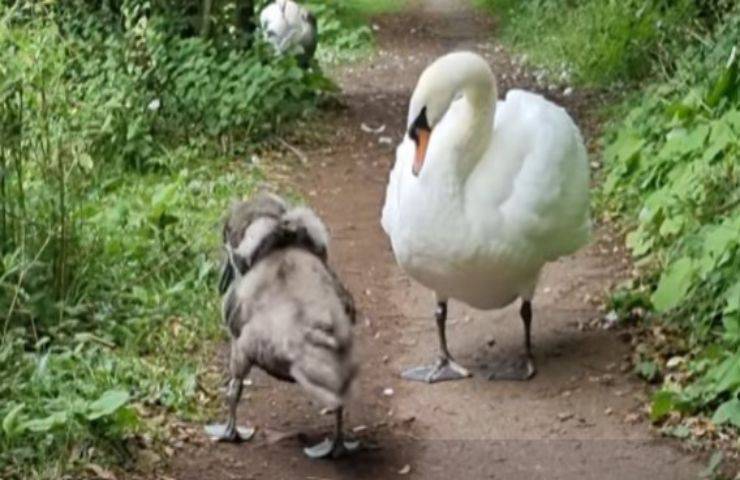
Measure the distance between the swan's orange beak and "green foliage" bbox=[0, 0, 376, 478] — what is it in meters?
1.22

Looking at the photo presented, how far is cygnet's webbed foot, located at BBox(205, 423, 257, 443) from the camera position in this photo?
6.20 meters

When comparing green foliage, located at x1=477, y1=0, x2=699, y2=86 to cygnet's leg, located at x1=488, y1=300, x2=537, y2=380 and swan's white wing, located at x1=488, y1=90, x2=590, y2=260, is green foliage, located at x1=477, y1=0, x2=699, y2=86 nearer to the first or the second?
swan's white wing, located at x1=488, y1=90, x2=590, y2=260

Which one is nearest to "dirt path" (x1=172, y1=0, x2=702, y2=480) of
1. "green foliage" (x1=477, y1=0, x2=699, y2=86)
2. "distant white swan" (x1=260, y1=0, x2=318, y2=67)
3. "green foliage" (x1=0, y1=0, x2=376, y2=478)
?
"green foliage" (x1=0, y1=0, x2=376, y2=478)

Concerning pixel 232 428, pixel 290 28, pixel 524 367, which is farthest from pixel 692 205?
pixel 290 28

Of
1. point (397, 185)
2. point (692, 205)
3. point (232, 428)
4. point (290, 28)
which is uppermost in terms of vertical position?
point (397, 185)

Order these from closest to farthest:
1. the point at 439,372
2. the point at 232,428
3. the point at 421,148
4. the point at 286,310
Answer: the point at 286,310 < the point at 232,428 < the point at 421,148 < the point at 439,372

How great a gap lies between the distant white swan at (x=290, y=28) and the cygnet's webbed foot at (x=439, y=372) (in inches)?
255

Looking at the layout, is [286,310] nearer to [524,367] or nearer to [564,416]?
[564,416]

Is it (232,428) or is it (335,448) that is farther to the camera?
(232,428)

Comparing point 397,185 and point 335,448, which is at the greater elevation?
point 397,185

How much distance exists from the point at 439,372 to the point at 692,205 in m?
1.74

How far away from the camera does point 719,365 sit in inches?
252

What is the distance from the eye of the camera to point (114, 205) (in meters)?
8.56

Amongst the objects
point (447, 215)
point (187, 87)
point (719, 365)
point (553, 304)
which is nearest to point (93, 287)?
point (447, 215)
